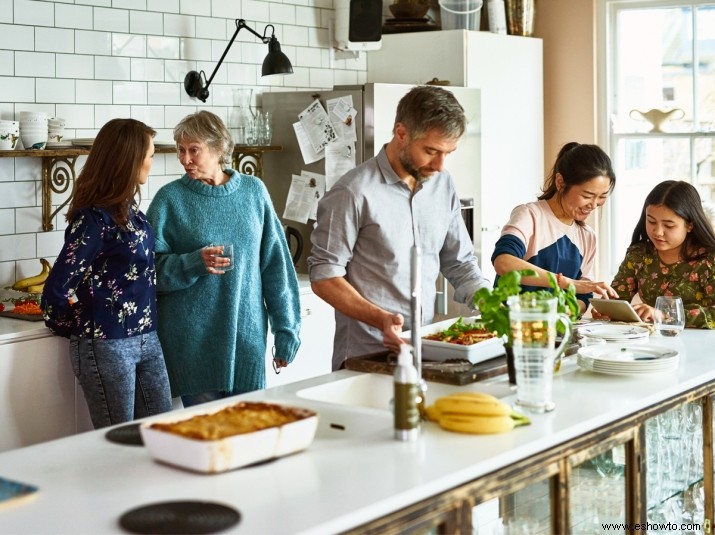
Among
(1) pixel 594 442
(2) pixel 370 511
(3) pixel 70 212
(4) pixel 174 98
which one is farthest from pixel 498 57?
(2) pixel 370 511

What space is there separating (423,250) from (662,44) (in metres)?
3.34

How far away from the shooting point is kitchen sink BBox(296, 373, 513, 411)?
8.57 ft

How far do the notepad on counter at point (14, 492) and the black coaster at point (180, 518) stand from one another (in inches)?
7.7

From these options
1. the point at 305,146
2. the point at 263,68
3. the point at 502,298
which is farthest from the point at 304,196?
the point at 502,298

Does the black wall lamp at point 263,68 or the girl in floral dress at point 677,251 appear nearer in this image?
the girl in floral dress at point 677,251

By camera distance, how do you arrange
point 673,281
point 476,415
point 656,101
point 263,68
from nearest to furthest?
point 476,415 < point 673,281 < point 263,68 < point 656,101

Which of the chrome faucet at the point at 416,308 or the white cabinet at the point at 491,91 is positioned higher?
the white cabinet at the point at 491,91

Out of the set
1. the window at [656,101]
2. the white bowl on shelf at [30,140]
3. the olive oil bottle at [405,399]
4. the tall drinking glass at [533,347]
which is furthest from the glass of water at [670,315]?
the window at [656,101]

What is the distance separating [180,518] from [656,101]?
16.4 feet

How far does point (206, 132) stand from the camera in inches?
144

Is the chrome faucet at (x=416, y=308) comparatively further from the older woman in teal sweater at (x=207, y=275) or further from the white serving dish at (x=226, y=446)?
the older woman in teal sweater at (x=207, y=275)

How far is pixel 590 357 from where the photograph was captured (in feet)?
9.17

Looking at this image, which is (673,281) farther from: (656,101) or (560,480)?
(656,101)

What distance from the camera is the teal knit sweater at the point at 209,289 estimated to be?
12.0 feet
